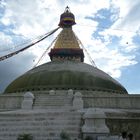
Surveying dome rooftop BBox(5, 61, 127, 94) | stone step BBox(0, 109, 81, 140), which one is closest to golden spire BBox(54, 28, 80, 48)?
dome rooftop BBox(5, 61, 127, 94)

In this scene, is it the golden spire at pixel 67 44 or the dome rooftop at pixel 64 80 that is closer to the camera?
the dome rooftop at pixel 64 80

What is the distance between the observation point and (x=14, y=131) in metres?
11.9

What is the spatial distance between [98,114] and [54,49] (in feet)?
52.7

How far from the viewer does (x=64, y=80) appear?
846 inches

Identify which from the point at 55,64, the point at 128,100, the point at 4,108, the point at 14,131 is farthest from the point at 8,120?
the point at 55,64

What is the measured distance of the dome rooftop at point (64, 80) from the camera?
69.6 feet

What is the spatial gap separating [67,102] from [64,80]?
480 centimetres

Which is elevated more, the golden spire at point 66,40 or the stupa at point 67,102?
the golden spire at point 66,40

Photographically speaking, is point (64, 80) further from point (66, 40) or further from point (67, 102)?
point (66, 40)

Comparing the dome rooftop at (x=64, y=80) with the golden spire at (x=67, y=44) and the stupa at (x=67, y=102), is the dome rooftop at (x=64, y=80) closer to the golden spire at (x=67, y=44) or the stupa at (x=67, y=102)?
the stupa at (x=67, y=102)

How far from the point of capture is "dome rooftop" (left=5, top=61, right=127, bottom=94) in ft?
69.6

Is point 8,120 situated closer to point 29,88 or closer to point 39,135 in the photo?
point 39,135

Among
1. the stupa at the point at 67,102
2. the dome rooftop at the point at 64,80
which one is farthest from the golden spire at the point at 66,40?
the dome rooftop at the point at 64,80

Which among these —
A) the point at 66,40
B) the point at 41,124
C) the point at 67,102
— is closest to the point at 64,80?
the point at 67,102
